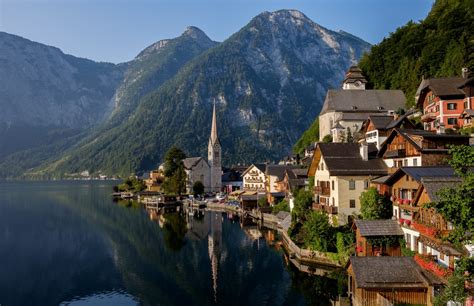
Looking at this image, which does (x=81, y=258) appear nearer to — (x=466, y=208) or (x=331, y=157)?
(x=331, y=157)

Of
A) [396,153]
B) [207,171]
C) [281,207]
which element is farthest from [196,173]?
[396,153]

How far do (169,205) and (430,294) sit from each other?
324ft

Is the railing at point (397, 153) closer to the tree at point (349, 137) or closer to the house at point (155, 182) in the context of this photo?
the tree at point (349, 137)

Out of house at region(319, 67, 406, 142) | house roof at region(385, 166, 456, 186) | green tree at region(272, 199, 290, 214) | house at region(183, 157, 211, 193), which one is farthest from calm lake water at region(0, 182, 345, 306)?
house at region(183, 157, 211, 193)

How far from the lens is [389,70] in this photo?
107 m

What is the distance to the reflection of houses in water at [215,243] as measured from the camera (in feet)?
162

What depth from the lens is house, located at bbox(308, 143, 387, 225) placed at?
48.3 metres

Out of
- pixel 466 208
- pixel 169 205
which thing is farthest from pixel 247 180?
pixel 466 208

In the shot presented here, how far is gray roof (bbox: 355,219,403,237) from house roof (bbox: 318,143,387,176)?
907 centimetres

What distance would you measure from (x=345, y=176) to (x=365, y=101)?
4651 cm

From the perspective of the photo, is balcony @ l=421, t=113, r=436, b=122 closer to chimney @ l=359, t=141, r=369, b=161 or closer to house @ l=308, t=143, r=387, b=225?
house @ l=308, t=143, r=387, b=225

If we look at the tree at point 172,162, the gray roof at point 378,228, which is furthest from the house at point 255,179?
the gray roof at point 378,228

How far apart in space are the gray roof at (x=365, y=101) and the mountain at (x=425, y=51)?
109 inches

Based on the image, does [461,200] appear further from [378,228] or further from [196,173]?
[196,173]
